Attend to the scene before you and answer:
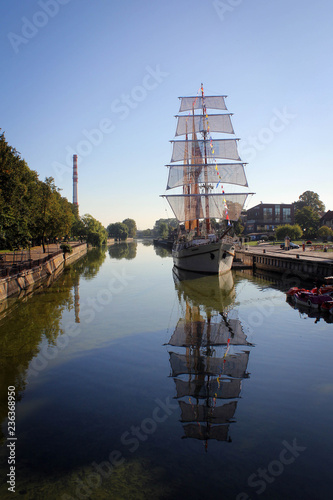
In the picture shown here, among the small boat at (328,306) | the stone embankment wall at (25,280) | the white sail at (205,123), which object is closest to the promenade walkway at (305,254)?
the small boat at (328,306)

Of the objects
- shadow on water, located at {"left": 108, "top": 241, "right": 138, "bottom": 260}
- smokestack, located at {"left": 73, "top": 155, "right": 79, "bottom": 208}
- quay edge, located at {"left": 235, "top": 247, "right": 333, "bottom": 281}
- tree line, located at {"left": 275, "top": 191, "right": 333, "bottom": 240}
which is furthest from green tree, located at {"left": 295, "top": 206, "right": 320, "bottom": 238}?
smokestack, located at {"left": 73, "top": 155, "right": 79, "bottom": 208}

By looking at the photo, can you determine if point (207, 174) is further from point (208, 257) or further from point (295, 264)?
point (295, 264)

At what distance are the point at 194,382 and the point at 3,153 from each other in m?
27.8

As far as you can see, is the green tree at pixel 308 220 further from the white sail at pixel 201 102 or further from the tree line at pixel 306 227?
the white sail at pixel 201 102

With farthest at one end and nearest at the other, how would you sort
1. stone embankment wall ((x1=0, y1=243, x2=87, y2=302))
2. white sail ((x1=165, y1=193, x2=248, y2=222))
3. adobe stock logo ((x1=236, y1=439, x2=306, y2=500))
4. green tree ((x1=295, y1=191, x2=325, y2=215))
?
green tree ((x1=295, y1=191, x2=325, y2=215)) < white sail ((x1=165, y1=193, x2=248, y2=222)) < stone embankment wall ((x1=0, y1=243, x2=87, y2=302)) < adobe stock logo ((x1=236, y1=439, x2=306, y2=500))

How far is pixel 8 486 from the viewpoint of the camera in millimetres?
6555

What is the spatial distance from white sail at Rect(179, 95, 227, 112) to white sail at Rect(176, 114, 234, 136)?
1.88m

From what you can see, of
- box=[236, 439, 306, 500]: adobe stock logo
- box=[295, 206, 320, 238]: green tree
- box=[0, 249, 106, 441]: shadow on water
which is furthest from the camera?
box=[295, 206, 320, 238]: green tree

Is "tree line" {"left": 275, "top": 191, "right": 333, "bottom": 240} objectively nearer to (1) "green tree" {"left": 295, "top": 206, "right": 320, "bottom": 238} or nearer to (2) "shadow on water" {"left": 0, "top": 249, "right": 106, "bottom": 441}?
(1) "green tree" {"left": 295, "top": 206, "right": 320, "bottom": 238}

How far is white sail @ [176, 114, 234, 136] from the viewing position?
5888 cm

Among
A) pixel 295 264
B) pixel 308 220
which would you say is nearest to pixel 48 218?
pixel 295 264

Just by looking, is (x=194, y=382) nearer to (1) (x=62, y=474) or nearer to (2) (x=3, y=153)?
(1) (x=62, y=474)

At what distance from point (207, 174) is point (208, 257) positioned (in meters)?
19.1

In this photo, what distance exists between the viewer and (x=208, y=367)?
1226 centimetres
